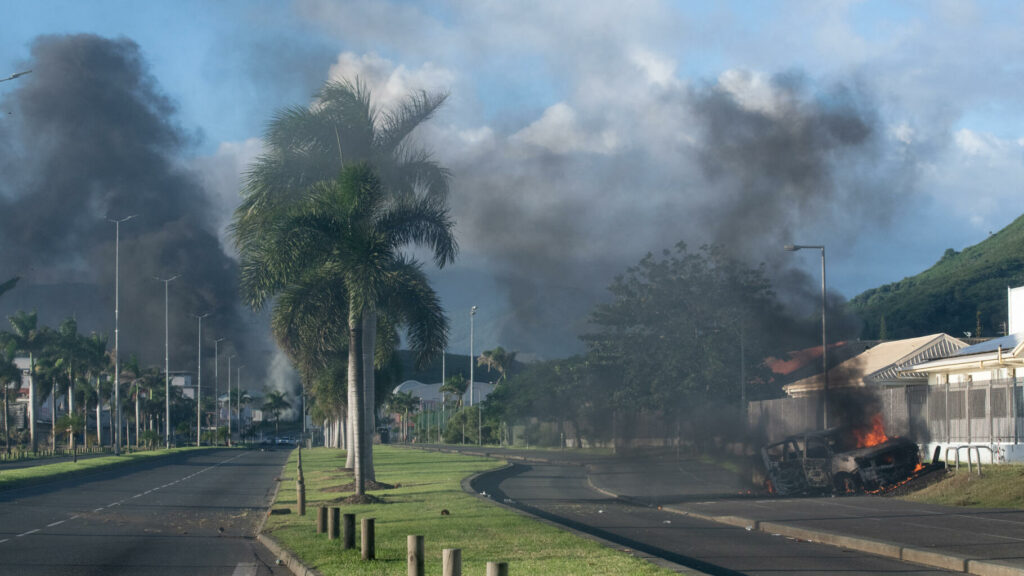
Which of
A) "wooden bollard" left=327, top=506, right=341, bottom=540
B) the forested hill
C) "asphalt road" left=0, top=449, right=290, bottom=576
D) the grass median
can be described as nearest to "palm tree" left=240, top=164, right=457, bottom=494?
the grass median

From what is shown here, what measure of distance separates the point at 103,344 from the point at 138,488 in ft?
235

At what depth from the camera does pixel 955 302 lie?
312ft

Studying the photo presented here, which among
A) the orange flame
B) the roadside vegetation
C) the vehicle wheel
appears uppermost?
the orange flame

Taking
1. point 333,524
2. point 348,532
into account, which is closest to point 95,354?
point 333,524

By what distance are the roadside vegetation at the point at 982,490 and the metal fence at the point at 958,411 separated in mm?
2277

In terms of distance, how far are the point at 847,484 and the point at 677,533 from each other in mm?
9863

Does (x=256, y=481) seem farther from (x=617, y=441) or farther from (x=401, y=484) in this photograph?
(x=617, y=441)

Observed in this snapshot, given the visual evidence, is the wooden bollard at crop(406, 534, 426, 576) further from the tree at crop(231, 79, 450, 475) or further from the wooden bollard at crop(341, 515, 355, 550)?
the tree at crop(231, 79, 450, 475)

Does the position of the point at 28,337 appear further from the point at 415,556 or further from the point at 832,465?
the point at 415,556

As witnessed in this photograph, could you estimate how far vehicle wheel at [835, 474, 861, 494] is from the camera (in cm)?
2495

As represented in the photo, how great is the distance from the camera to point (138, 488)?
31.5 metres

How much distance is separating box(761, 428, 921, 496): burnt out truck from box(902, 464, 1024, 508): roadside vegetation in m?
1.34

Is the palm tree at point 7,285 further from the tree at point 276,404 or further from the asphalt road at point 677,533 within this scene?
the tree at point 276,404

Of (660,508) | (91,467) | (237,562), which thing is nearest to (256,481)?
(91,467)
